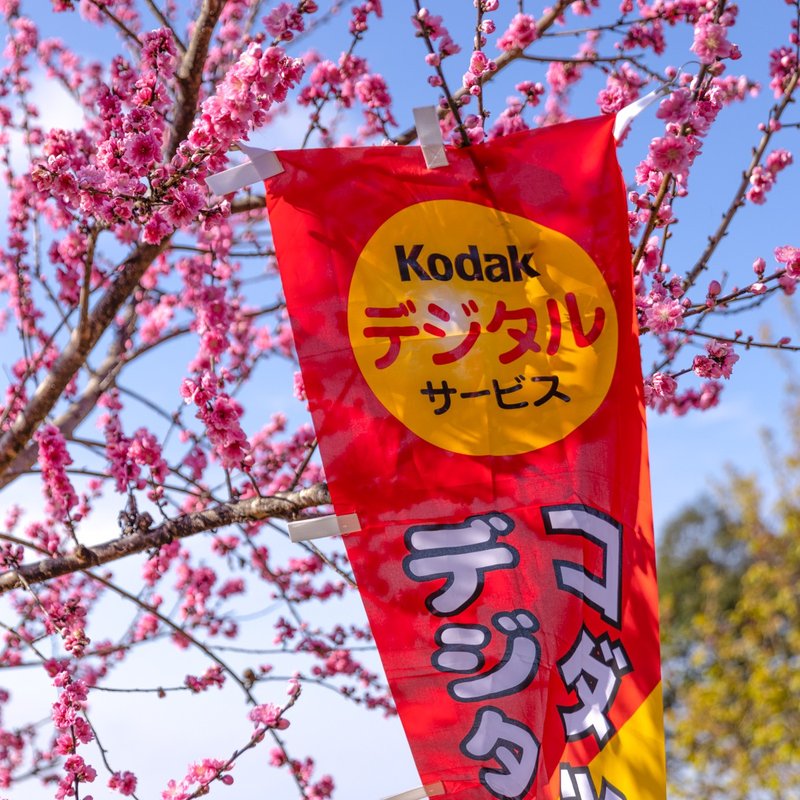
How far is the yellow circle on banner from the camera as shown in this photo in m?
3.15

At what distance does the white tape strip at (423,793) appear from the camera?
117 inches

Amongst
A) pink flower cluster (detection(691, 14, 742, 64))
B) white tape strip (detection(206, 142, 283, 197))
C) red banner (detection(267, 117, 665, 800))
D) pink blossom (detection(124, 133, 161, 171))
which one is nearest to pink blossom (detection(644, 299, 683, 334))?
red banner (detection(267, 117, 665, 800))

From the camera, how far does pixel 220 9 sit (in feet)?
17.0

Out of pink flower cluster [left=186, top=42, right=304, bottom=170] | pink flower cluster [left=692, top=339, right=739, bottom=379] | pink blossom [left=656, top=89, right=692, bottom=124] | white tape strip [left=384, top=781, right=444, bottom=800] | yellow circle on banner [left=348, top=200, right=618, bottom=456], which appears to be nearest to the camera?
white tape strip [left=384, top=781, right=444, bottom=800]

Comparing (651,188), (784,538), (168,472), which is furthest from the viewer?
(784,538)

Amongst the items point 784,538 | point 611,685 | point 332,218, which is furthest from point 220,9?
point 784,538

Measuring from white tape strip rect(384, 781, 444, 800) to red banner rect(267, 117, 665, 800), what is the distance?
3cm

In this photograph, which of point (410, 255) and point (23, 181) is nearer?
point (410, 255)

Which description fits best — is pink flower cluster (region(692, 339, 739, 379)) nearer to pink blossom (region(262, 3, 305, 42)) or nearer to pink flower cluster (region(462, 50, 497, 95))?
pink flower cluster (region(462, 50, 497, 95))

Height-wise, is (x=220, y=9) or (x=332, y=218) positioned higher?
(x=220, y=9)

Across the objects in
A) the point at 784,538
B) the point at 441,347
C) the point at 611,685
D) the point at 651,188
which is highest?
the point at 784,538

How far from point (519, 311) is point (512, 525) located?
767mm

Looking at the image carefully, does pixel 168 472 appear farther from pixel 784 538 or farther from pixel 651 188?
pixel 784 538

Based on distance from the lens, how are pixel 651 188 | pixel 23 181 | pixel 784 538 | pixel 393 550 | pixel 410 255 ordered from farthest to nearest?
pixel 784 538, pixel 23 181, pixel 651 188, pixel 410 255, pixel 393 550
